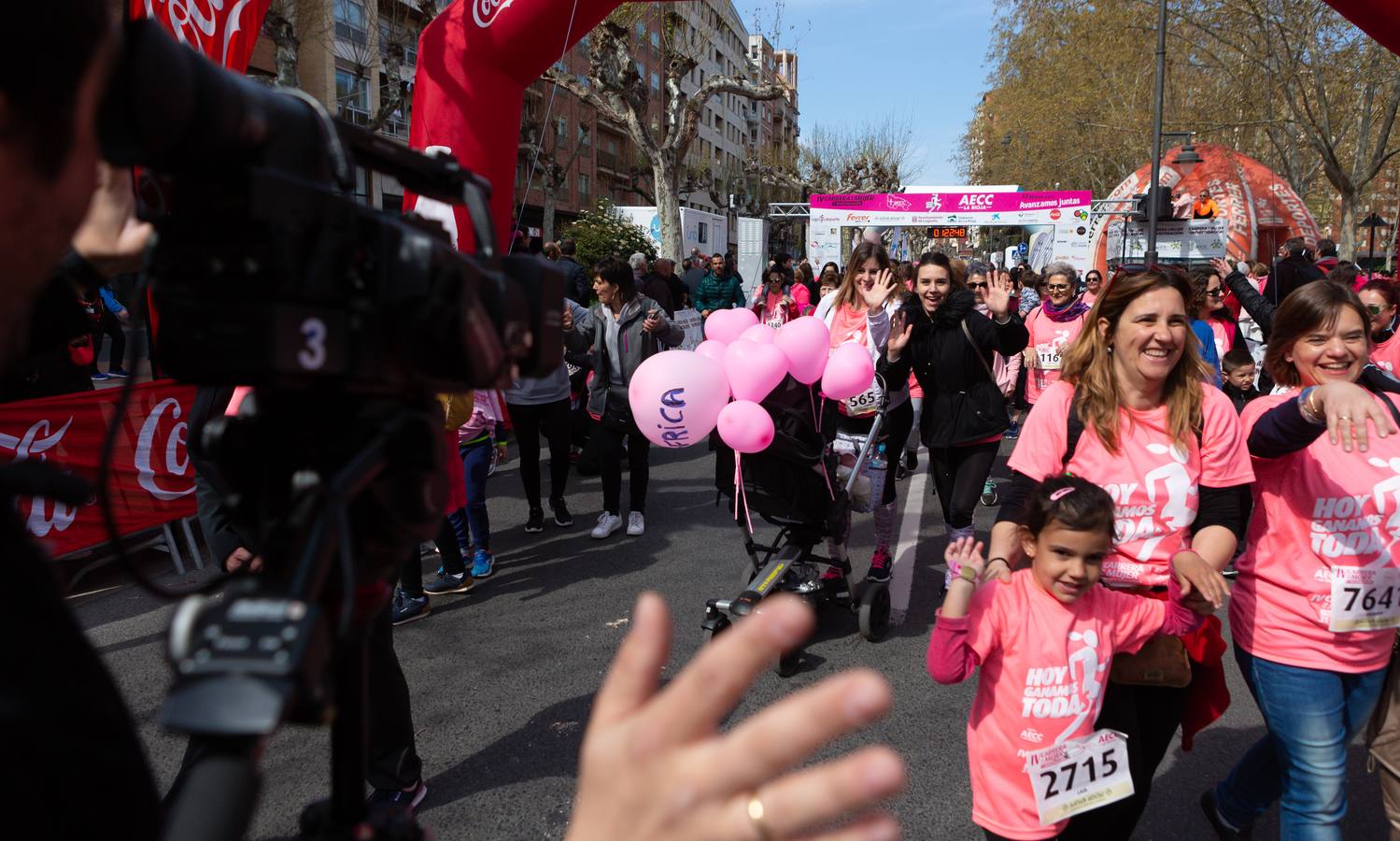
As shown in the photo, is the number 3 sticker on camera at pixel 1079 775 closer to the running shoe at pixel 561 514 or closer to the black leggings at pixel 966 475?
the black leggings at pixel 966 475

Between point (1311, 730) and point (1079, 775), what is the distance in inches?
27.6

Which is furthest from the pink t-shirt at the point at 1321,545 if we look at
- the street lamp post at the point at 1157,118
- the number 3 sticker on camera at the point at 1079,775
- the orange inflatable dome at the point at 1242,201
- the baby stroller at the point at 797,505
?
the orange inflatable dome at the point at 1242,201

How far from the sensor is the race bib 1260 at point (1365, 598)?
228 centimetres

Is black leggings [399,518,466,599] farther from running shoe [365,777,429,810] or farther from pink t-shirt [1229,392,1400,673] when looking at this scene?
pink t-shirt [1229,392,1400,673]

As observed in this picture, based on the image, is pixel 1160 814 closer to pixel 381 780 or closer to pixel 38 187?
pixel 381 780

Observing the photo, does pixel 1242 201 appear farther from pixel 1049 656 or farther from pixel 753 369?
pixel 1049 656

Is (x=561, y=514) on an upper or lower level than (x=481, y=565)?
upper

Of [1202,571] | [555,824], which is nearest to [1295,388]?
[1202,571]

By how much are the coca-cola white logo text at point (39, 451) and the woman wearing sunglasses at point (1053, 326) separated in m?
6.49

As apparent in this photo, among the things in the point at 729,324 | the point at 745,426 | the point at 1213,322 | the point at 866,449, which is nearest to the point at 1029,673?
the point at 745,426

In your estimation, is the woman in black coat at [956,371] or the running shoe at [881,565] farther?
the running shoe at [881,565]

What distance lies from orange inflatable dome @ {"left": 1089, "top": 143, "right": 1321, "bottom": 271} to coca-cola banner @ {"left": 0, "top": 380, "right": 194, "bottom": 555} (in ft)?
71.8

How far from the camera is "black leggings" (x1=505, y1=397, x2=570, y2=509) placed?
20.4ft

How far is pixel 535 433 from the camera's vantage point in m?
6.29
